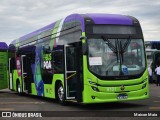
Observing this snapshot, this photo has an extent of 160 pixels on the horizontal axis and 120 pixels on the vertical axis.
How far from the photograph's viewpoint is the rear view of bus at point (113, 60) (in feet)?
46.6

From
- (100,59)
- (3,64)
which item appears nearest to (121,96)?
(100,59)

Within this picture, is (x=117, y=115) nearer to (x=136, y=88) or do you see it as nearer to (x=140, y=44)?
(x=136, y=88)

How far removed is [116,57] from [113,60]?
0.50 ft

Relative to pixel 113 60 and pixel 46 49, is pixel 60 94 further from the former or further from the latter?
pixel 113 60

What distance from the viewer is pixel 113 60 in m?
14.5

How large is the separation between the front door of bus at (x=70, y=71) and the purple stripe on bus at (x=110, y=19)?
47.9 inches

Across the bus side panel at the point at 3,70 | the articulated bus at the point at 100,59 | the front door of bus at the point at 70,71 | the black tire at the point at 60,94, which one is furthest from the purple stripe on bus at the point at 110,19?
the bus side panel at the point at 3,70

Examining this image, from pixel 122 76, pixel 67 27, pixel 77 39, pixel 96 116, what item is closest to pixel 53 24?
pixel 67 27

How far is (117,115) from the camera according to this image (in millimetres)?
12977

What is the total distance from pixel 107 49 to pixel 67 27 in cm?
223

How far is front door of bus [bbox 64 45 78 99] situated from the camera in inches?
594

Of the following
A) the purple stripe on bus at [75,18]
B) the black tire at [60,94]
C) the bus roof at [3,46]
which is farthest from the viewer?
the bus roof at [3,46]

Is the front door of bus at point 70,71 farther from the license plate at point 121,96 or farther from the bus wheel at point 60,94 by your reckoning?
the license plate at point 121,96

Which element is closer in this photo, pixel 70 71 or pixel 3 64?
pixel 70 71
